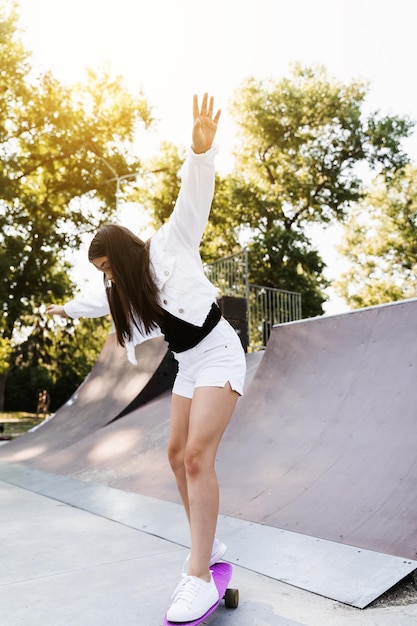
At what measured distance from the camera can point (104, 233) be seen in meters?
2.60

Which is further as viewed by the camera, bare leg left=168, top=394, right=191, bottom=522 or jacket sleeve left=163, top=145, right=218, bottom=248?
bare leg left=168, top=394, right=191, bottom=522

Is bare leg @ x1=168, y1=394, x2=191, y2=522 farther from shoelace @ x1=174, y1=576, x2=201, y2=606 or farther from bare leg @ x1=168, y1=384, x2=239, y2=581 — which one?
shoelace @ x1=174, y1=576, x2=201, y2=606

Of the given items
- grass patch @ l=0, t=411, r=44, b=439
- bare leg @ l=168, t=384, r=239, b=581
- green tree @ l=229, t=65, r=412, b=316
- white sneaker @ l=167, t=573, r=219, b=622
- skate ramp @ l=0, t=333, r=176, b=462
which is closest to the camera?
white sneaker @ l=167, t=573, r=219, b=622

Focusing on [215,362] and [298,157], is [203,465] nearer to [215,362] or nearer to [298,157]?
[215,362]

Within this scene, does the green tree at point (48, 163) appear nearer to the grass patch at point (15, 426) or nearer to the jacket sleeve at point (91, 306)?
the grass patch at point (15, 426)

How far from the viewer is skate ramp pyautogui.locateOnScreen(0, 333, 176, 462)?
26.3 feet

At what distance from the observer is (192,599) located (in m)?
2.21

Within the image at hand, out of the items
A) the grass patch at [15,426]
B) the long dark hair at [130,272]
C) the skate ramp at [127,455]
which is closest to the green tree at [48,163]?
the grass patch at [15,426]

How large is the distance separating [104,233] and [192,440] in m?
1.00

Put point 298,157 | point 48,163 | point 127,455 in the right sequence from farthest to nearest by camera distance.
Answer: point 298,157, point 48,163, point 127,455

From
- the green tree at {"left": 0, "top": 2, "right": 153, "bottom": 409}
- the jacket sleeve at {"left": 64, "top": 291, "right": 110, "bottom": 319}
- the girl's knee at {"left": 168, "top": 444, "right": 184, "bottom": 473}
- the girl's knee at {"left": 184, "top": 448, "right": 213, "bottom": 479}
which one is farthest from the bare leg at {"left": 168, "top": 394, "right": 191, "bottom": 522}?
the green tree at {"left": 0, "top": 2, "right": 153, "bottom": 409}

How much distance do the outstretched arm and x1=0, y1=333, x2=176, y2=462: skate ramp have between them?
5.92 m

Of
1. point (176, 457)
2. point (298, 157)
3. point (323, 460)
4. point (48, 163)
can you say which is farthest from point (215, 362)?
point (298, 157)

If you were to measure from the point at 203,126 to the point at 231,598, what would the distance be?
6.62ft
